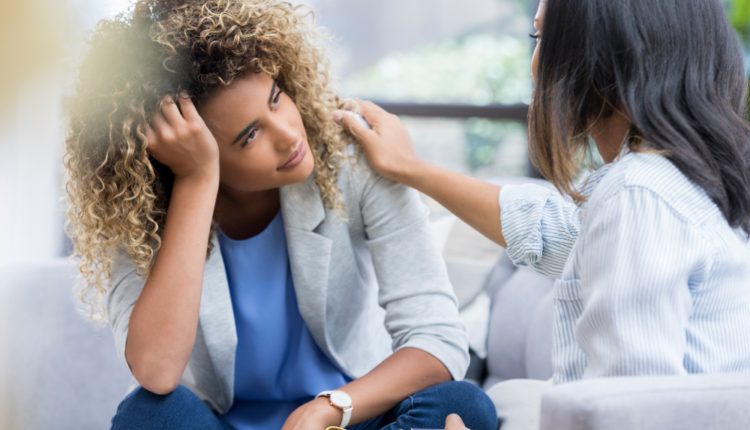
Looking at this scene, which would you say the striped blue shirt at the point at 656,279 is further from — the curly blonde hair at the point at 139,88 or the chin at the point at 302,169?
the curly blonde hair at the point at 139,88

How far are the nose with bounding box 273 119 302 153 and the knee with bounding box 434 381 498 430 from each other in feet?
1.45

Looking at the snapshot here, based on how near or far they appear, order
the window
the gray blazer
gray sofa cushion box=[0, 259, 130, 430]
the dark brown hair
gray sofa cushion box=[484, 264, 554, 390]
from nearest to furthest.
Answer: the dark brown hair, the gray blazer, gray sofa cushion box=[0, 259, 130, 430], gray sofa cushion box=[484, 264, 554, 390], the window

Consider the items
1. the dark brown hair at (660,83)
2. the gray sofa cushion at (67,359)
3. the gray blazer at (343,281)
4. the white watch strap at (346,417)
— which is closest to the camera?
the dark brown hair at (660,83)

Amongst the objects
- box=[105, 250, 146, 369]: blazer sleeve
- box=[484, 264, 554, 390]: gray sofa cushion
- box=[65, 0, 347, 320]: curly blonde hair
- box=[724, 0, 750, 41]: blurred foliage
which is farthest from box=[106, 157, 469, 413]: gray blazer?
box=[724, 0, 750, 41]: blurred foliage

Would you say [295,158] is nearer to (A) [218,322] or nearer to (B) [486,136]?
(A) [218,322]

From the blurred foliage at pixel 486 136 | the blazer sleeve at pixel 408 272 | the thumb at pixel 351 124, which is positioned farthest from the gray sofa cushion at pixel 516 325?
the blurred foliage at pixel 486 136

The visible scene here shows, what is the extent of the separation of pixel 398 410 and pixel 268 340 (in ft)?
0.94

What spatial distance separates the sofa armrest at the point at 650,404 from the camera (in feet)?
1.43

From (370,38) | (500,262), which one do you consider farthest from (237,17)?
(370,38)

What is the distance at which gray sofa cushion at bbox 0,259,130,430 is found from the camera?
1.20m

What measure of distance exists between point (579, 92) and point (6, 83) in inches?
22.1

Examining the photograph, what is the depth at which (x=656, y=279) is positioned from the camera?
1.58 feet

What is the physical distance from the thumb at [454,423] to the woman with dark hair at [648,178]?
161 mm

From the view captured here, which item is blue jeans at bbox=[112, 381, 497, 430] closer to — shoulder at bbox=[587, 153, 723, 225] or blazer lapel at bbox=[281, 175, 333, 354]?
blazer lapel at bbox=[281, 175, 333, 354]
